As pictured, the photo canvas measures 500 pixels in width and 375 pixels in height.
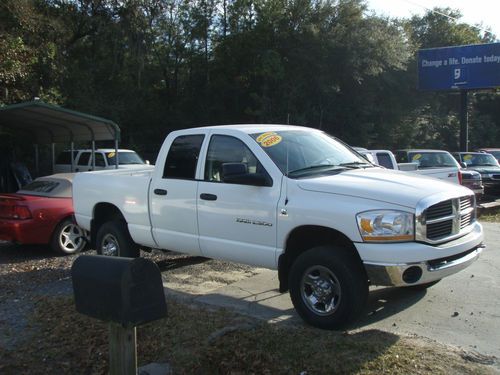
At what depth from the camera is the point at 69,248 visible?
360 inches

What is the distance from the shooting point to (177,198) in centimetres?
642

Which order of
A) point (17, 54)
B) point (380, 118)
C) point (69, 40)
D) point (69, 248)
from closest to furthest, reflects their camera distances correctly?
point (69, 248)
point (17, 54)
point (69, 40)
point (380, 118)

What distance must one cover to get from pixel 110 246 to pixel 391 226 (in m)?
4.29

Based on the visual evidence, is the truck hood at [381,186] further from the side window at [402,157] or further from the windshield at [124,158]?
the windshield at [124,158]

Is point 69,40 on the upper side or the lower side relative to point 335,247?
upper

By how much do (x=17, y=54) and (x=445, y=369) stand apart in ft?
56.1

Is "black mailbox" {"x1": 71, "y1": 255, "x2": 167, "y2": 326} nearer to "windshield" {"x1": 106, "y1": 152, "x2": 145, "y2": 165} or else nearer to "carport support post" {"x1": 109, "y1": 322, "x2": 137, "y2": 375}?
"carport support post" {"x1": 109, "y1": 322, "x2": 137, "y2": 375}

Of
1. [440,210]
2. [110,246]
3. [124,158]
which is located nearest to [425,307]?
[440,210]

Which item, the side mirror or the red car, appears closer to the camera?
the side mirror

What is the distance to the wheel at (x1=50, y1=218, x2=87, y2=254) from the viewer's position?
8.99 meters

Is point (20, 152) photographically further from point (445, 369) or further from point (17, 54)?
point (445, 369)

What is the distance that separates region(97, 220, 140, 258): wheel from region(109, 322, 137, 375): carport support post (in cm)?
375

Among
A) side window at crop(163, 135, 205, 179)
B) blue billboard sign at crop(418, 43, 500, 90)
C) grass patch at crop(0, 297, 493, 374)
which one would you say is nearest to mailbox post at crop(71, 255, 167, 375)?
grass patch at crop(0, 297, 493, 374)

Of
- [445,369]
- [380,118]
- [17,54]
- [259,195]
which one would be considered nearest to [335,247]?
[259,195]
